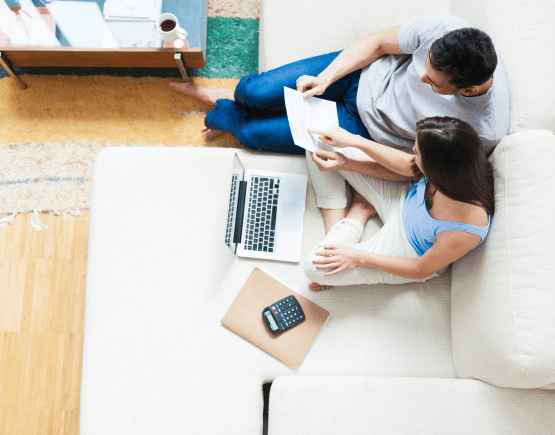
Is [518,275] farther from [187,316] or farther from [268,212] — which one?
[187,316]

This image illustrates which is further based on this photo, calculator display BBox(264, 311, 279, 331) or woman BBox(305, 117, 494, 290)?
calculator display BBox(264, 311, 279, 331)

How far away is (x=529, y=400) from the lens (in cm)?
116

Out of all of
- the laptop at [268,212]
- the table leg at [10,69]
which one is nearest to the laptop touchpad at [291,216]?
the laptop at [268,212]

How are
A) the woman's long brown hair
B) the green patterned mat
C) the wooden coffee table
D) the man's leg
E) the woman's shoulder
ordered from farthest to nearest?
the green patterned mat
the wooden coffee table
the man's leg
the woman's shoulder
the woman's long brown hair

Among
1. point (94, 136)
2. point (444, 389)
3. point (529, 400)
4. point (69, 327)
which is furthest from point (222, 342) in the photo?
point (94, 136)

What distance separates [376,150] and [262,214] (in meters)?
0.46

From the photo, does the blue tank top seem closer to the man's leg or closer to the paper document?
the paper document

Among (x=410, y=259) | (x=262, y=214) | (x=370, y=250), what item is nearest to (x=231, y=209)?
(x=262, y=214)

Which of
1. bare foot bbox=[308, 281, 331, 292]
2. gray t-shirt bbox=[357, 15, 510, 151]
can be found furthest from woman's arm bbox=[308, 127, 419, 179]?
bare foot bbox=[308, 281, 331, 292]

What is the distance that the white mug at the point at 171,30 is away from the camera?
151cm

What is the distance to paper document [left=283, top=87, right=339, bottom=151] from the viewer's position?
1290 millimetres

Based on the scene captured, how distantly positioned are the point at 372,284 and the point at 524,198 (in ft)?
1.75

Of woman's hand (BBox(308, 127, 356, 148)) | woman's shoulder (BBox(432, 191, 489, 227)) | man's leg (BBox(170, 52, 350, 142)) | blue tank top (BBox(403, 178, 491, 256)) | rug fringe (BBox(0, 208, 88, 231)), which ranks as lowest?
rug fringe (BBox(0, 208, 88, 231))

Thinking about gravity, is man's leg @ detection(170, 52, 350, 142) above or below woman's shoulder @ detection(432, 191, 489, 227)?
above
